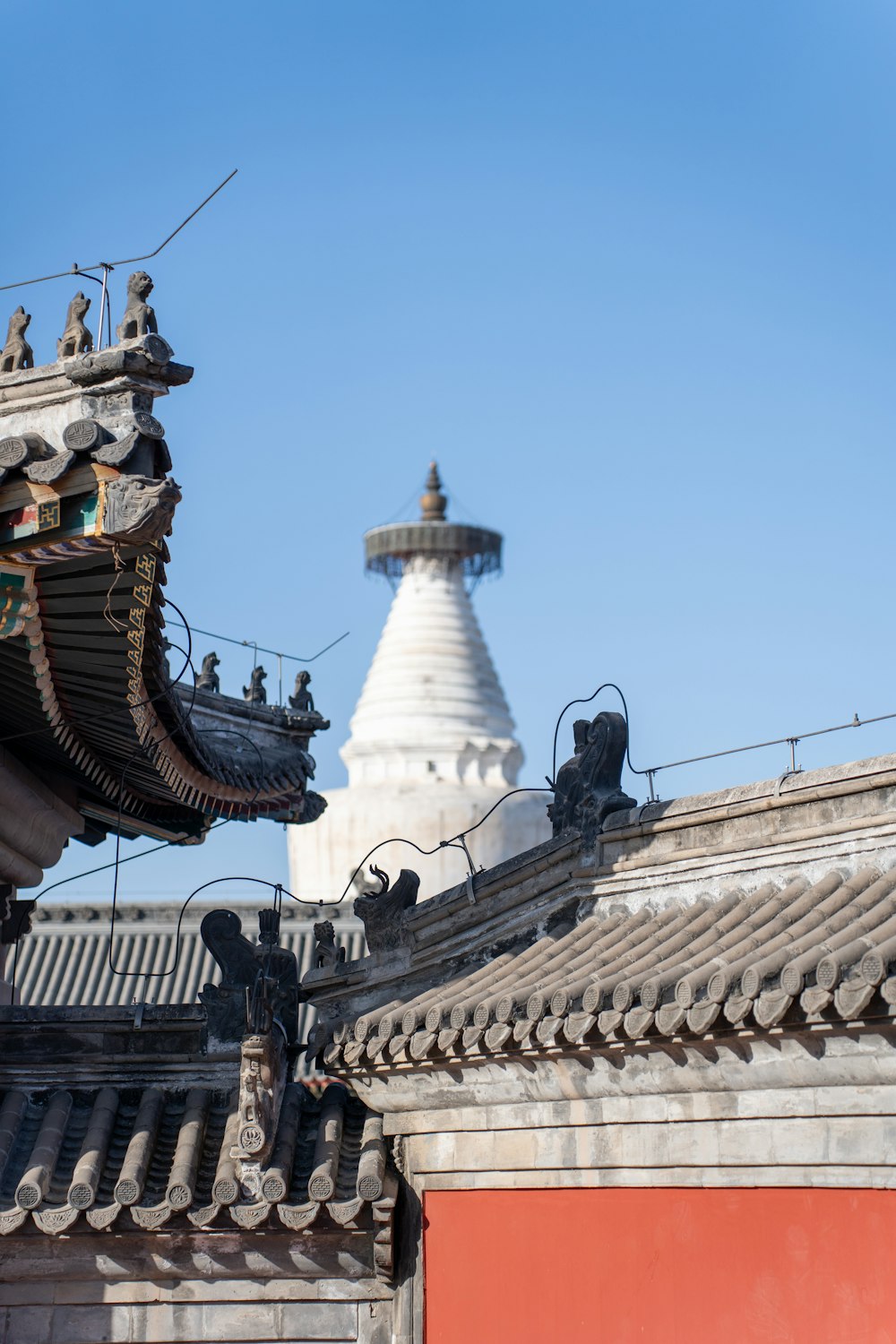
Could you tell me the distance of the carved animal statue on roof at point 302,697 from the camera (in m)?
15.1

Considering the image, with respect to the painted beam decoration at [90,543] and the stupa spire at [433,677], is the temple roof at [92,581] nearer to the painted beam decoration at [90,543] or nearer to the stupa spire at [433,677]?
the painted beam decoration at [90,543]

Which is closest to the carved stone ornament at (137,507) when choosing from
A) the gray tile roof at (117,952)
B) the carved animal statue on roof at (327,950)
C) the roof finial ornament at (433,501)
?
the carved animal statue on roof at (327,950)

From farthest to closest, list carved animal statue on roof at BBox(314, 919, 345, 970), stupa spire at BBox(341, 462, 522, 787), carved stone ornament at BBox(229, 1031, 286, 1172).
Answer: stupa spire at BBox(341, 462, 522, 787) → carved animal statue on roof at BBox(314, 919, 345, 970) → carved stone ornament at BBox(229, 1031, 286, 1172)

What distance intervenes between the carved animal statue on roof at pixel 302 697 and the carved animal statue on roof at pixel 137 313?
25.2ft

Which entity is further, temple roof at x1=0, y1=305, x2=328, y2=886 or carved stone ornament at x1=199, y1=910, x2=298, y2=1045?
carved stone ornament at x1=199, y1=910, x2=298, y2=1045

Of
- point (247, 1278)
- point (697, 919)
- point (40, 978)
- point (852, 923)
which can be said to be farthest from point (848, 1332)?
point (40, 978)

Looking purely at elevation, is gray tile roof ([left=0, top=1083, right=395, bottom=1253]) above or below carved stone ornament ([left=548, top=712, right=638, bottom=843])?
below

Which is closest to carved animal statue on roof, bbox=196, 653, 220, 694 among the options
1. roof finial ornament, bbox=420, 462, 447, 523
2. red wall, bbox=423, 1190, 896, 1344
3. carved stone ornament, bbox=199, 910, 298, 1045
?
carved stone ornament, bbox=199, 910, 298, 1045

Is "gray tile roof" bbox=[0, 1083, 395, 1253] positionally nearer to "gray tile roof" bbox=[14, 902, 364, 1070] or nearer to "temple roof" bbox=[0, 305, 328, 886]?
"temple roof" bbox=[0, 305, 328, 886]

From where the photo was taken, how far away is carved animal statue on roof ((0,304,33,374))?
26.4 ft

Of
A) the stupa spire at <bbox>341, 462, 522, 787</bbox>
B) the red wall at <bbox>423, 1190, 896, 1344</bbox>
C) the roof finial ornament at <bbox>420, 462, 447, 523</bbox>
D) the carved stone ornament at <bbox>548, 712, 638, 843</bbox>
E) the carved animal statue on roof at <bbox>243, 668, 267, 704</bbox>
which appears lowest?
the red wall at <bbox>423, 1190, 896, 1344</bbox>

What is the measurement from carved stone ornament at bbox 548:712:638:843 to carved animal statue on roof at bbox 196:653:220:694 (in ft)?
17.6

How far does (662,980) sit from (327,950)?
3577 mm

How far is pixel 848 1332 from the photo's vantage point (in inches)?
289
